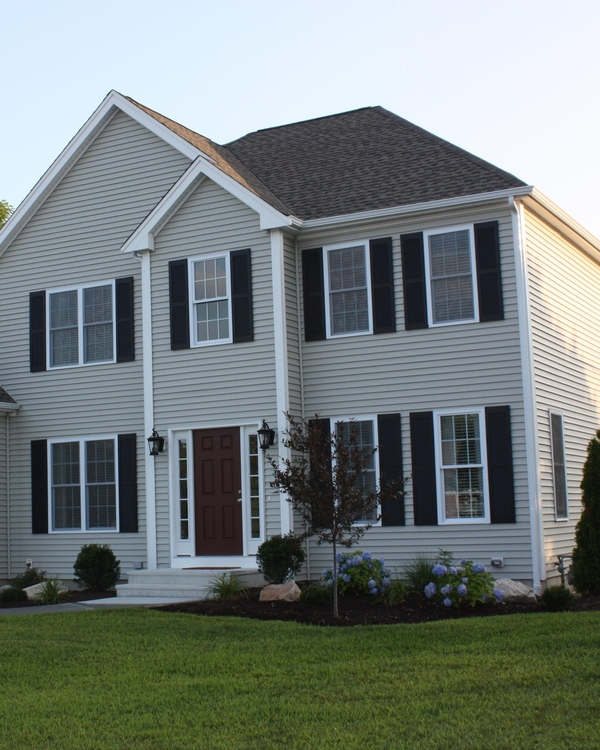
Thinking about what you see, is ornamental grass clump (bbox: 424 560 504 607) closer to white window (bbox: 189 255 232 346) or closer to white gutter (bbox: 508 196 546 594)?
white gutter (bbox: 508 196 546 594)

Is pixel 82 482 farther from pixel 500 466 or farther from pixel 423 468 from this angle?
pixel 500 466

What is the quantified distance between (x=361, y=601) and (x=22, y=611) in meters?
4.86

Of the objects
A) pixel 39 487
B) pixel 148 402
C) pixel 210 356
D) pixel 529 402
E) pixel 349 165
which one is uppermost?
pixel 349 165

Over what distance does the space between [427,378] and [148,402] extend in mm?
4740

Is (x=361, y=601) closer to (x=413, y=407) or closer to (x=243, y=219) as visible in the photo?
(x=413, y=407)

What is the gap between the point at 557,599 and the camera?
11266 mm

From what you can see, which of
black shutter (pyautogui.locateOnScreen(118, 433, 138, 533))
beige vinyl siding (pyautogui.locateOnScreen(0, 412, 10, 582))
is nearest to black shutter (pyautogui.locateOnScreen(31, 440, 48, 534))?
beige vinyl siding (pyautogui.locateOnScreen(0, 412, 10, 582))

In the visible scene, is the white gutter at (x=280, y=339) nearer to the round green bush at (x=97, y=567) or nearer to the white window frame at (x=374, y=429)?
the white window frame at (x=374, y=429)

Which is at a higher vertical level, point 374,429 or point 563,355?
point 563,355

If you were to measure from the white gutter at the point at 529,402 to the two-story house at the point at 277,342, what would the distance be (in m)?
0.03

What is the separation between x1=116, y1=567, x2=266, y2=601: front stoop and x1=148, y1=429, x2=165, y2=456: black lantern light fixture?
1925 millimetres

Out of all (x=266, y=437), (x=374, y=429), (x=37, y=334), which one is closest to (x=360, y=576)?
(x=374, y=429)

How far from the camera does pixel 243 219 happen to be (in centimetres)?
1540

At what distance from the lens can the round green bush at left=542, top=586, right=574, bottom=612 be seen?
11.3 meters
